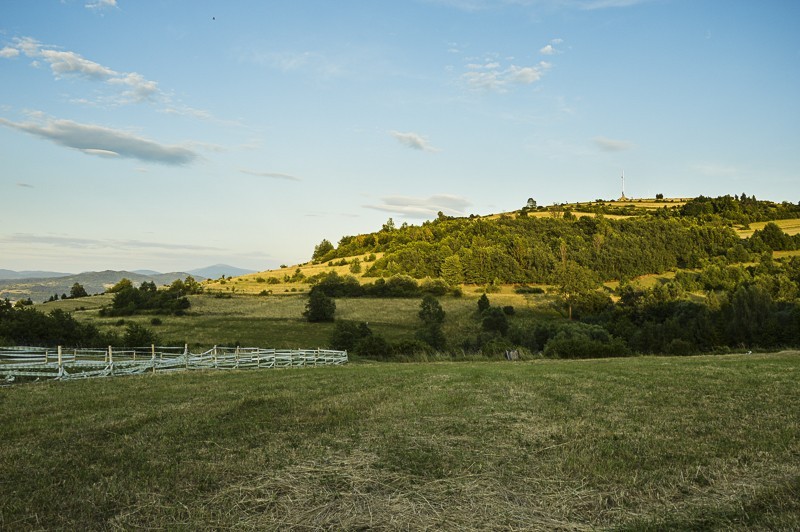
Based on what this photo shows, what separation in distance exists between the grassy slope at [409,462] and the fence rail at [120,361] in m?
7.62

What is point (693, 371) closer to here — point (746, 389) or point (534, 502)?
point (746, 389)

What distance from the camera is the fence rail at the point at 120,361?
2106 cm

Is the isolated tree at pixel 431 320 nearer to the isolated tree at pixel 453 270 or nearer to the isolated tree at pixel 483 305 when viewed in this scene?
the isolated tree at pixel 483 305

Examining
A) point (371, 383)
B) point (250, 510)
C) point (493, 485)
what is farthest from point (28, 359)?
point (493, 485)

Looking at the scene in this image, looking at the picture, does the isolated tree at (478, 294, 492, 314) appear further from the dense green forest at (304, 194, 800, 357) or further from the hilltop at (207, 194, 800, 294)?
the hilltop at (207, 194, 800, 294)

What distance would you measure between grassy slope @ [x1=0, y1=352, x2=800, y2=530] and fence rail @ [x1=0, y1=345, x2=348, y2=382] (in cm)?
762

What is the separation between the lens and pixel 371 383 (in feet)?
61.8

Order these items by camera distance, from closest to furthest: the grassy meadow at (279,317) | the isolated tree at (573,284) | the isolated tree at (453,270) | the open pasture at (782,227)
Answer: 1. the grassy meadow at (279,317)
2. the isolated tree at (573,284)
3. the open pasture at (782,227)
4. the isolated tree at (453,270)

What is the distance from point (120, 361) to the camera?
81.0 feet

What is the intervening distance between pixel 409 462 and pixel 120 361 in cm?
2190

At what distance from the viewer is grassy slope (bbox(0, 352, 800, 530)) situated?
5.68m

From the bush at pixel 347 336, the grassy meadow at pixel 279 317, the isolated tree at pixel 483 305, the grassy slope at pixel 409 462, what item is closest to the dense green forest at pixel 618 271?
the bush at pixel 347 336

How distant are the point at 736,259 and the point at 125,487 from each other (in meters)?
119

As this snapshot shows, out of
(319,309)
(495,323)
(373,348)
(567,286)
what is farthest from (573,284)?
(373,348)
